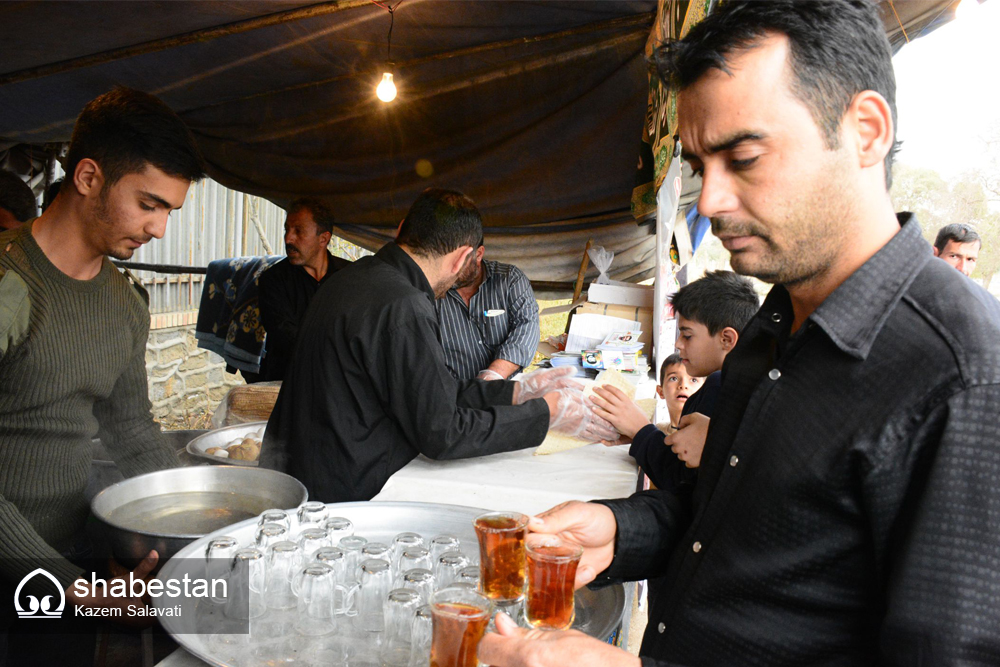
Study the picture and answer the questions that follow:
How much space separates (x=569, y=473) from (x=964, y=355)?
1719 mm

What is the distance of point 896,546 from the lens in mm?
869

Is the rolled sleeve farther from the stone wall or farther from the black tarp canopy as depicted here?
the stone wall

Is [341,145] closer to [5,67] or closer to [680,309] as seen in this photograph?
[5,67]

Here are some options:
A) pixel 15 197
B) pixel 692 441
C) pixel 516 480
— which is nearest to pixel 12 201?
pixel 15 197

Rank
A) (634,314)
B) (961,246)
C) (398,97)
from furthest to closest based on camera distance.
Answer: (634,314) < (398,97) < (961,246)

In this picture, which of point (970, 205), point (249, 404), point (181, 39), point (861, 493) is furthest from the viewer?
point (970, 205)

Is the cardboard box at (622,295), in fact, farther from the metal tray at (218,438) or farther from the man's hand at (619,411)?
the metal tray at (218,438)

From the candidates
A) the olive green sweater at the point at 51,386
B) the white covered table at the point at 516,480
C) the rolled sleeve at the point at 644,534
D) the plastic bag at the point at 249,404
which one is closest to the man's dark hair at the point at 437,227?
the white covered table at the point at 516,480

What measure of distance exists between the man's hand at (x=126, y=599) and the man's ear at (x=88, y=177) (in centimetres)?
106

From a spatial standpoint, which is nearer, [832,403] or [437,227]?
[832,403]

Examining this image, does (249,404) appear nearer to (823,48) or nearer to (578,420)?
(578,420)

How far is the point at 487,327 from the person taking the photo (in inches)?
194

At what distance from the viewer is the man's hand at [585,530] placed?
52.7 inches

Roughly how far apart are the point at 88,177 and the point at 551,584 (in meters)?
1.70
